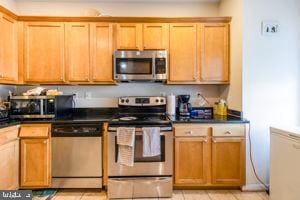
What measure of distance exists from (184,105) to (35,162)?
2144mm

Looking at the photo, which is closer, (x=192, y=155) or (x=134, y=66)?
(x=192, y=155)

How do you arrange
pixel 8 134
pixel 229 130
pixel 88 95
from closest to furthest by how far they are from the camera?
pixel 8 134
pixel 229 130
pixel 88 95

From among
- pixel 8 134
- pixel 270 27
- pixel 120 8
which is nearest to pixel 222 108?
pixel 270 27

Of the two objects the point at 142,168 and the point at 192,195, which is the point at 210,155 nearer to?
the point at 192,195

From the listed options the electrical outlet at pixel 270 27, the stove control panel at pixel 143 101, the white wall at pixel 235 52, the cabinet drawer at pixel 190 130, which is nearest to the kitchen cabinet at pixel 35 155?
the stove control panel at pixel 143 101

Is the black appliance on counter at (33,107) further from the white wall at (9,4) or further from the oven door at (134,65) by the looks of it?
the white wall at (9,4)

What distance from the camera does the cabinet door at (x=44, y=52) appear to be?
3.61 metres

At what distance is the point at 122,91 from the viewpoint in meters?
4.04

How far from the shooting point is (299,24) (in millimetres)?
3350

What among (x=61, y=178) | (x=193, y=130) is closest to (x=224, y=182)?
(x=193, y=130)

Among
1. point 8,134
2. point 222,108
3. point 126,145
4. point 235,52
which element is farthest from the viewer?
point 222,108

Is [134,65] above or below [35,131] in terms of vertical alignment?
above

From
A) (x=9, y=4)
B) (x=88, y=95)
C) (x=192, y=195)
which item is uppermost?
(x=9, y=4)

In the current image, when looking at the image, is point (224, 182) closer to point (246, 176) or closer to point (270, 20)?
point (246, 176)
